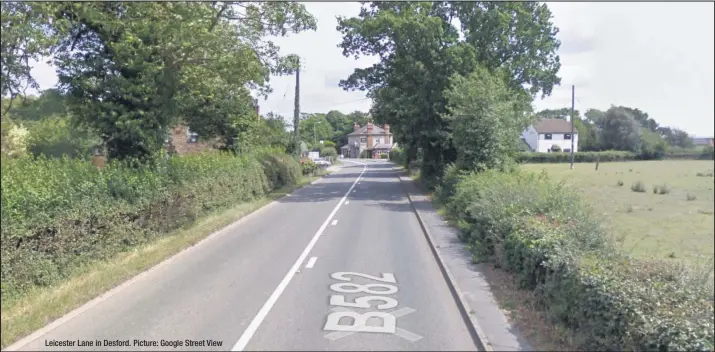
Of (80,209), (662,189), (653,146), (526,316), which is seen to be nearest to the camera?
(526,316)

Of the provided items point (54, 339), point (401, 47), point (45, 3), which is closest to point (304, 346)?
point (54, 339)

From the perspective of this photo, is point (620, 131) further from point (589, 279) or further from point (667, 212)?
point (589, 279)

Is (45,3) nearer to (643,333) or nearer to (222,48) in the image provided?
(222,48)

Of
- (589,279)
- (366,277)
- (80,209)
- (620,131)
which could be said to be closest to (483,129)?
(620,131)

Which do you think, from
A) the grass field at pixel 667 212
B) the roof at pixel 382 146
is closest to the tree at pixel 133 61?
the grass field at pixel 667 212

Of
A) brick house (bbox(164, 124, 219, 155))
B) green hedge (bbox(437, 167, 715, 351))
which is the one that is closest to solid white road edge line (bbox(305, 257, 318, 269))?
green hedge (bbox(437, 167, 715, 351))

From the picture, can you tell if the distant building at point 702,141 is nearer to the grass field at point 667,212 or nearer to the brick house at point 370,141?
the grass field at point 667,212

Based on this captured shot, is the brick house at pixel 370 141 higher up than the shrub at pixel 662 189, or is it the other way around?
the brick house at pixel 370 141

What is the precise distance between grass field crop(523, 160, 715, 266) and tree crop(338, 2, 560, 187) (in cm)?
1306

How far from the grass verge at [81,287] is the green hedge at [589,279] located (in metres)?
6.29

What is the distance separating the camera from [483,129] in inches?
767

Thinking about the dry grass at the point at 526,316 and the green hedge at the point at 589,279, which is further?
the dry grass at the point at 526,316

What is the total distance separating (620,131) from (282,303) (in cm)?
1030

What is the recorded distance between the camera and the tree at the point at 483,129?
1945 centimetres
